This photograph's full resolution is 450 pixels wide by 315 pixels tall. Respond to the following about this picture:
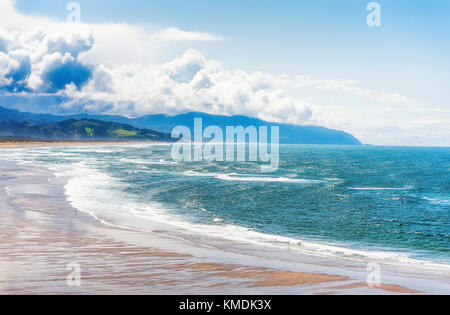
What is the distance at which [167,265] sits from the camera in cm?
1560

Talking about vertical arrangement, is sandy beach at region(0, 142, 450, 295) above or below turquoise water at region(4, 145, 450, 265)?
above

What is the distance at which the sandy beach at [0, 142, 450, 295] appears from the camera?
41.3 ft

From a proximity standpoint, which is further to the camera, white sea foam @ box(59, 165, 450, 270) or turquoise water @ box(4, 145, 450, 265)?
turquoise water @ box(4, 145, 450, 265)

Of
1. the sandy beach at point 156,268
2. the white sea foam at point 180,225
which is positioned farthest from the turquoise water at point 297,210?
the sandy beach at point 156,268

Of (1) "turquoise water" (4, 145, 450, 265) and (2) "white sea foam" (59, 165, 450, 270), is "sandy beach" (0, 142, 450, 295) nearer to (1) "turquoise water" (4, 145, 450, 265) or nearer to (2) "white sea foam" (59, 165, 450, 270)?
(2) "white sea foam" (59, 165, 450, 270)

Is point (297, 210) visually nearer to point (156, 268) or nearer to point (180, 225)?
point (180, 225)

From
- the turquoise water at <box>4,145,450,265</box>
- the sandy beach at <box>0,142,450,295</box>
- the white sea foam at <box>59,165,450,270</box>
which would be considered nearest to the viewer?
the sandy beach at <box>0,142,450,295</box>

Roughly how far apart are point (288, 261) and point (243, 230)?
9.61 metres

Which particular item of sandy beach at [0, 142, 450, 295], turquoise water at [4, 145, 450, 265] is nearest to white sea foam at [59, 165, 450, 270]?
turquoise water at [4, 145, 450, 265]

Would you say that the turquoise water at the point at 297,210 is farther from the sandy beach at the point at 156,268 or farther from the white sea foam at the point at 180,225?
the sandy beach at the point at 156,268

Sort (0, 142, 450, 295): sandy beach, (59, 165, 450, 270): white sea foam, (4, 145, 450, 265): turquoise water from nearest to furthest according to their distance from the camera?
(0, 142, 450, 295): sandy beach < (59, 165, 450, 270): white sea foam < (4, 145, 450, 265): turquoise water

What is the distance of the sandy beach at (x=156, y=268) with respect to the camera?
1258cm
